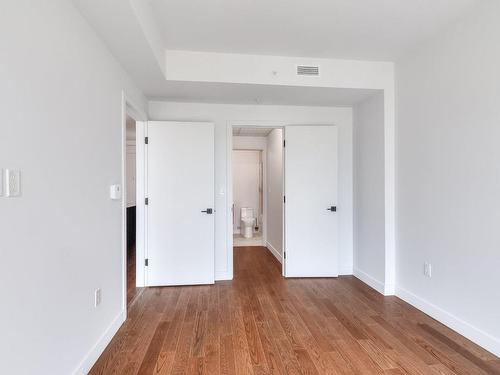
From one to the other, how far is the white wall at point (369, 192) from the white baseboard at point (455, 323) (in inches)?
13.5

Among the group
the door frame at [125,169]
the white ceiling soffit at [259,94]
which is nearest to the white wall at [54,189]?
the door frame at [125,169]

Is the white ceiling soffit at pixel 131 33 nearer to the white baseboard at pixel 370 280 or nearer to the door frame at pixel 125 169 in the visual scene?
the door frame at pixel 125 169

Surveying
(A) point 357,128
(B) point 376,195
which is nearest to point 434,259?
(B) point 376,195

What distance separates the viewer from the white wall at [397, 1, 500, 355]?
2.03 metres

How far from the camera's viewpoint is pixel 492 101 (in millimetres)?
2014

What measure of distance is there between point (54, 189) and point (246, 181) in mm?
5666

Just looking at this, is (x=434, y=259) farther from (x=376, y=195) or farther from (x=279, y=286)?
(x=279, y=286)

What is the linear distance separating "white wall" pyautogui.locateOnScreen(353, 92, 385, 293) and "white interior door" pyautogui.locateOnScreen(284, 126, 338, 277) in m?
0.29

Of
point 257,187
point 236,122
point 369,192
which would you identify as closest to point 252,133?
point 236,122

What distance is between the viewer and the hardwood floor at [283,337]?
188 centimetres

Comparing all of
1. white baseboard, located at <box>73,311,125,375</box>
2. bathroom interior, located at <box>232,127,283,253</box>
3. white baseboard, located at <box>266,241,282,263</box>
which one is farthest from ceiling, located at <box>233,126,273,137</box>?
white baseboard, located at <box>73,311,125,375</box>

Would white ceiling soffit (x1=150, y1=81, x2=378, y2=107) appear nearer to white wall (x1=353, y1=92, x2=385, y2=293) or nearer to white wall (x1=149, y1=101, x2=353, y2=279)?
white wall (x1=149, y1=101, x2=353, y2=279)

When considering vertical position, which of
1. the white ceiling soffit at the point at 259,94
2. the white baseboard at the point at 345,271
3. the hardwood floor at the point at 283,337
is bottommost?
the hardwood floor at the point at 283,337

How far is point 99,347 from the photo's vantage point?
2.00m
